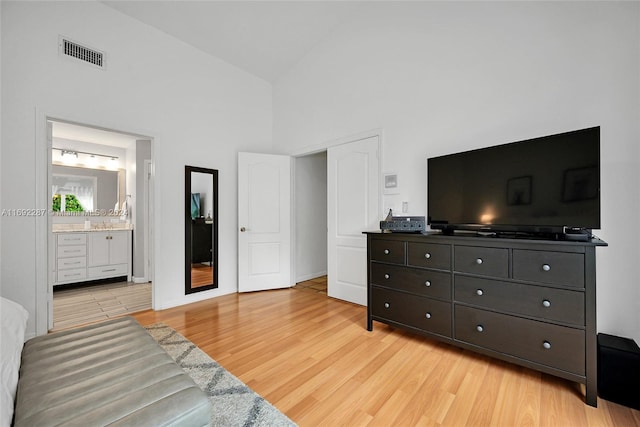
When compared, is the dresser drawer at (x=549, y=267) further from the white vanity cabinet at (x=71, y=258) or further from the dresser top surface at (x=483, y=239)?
the white vanity cabinet at (x=71, y=258)

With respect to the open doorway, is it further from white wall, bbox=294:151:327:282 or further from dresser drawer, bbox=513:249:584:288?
dresser drawer, bbox=513:249:584:288

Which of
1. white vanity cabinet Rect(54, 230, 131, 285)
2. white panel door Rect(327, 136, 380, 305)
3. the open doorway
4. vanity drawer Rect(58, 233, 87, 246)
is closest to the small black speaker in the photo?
white panel door Rect(327, 136, 380, 305)


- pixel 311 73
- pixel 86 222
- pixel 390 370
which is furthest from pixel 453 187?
pixel 86 222

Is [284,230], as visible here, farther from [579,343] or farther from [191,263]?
[579,343]

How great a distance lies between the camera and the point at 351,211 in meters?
3.45

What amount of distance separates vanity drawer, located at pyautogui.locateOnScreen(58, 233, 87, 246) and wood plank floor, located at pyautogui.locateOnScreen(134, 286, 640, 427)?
9.02 ft

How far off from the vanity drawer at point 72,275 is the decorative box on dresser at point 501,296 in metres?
4.80

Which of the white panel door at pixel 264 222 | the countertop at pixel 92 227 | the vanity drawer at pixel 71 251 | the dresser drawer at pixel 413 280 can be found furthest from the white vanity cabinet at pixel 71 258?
the dresser drawer at pixel 413 280

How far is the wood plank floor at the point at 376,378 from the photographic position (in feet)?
4.91

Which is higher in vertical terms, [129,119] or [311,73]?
[311,73]

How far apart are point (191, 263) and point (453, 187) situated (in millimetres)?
3232

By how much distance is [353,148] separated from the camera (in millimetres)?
3439

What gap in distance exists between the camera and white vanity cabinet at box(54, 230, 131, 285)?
4.24 m

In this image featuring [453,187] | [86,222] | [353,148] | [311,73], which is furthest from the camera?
[86,222]
